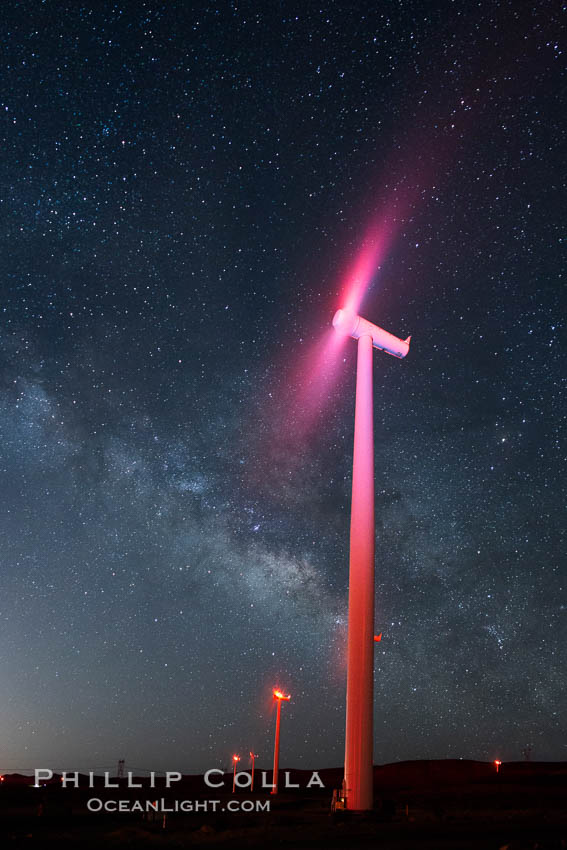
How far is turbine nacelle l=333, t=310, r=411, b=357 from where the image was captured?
3192 centimetres

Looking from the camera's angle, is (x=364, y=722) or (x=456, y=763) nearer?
(x=364, y=722)

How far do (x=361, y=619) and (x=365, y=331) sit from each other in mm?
14836

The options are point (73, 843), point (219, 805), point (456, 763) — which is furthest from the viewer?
point (456, 763)

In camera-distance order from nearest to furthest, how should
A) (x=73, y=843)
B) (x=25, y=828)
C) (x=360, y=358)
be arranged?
(x=73, y=843)
(x=25, y=828)
(x=360, y=358)

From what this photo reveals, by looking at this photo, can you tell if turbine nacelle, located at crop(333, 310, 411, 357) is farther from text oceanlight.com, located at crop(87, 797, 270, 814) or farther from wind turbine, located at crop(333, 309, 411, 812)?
text oceanlight.com, located at crop(87, 797, 270, 814)

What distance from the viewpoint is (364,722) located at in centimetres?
2261

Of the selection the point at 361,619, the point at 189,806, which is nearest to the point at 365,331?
the point at 361,619

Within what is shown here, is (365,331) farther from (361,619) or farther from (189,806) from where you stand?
(189,806)

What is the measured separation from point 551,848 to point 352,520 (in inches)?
529

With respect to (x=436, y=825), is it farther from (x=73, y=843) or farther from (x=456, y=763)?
(x=456, y=763)

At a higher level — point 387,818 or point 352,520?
point 352,520

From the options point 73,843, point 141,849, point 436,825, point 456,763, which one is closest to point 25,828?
point 73,843

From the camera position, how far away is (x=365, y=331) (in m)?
32.2

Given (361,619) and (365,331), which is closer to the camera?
(361,619)
